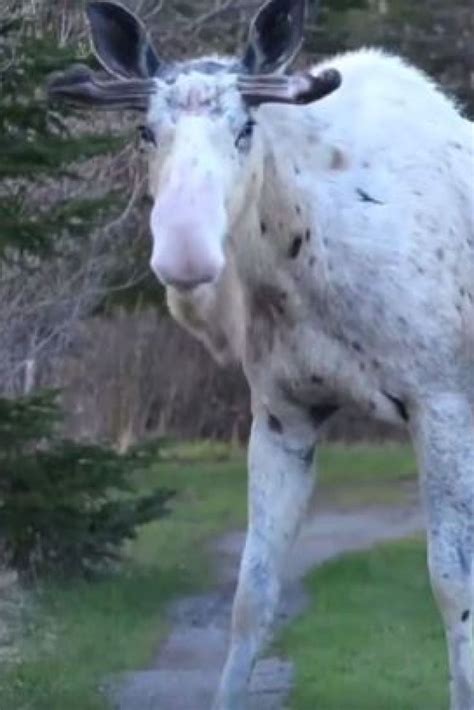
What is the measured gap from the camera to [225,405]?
110ft

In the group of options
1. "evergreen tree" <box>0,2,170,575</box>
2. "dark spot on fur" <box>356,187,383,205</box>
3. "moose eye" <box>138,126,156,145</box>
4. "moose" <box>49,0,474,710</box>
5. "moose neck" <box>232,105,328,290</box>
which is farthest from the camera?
"evergreen tree" <box>0,2,170,575</box>

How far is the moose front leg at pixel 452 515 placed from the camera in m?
9.88

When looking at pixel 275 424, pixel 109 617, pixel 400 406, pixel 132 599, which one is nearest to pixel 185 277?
pixel 400 406

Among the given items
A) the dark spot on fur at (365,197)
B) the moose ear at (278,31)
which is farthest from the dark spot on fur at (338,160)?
the moose ear at (278,31)

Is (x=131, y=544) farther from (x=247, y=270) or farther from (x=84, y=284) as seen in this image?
(x=247, y=270)

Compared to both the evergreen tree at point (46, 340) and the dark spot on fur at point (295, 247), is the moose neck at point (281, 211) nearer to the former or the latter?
the dark spot on fur at point (295, 247)

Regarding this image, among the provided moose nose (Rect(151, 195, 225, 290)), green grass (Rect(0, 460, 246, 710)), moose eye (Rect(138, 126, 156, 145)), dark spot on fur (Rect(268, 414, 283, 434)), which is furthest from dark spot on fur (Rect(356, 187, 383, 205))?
green grass (Rect(0, 460, 246, 710))

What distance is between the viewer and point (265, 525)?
33.9 ft

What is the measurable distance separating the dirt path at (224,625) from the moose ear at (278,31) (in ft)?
11.0

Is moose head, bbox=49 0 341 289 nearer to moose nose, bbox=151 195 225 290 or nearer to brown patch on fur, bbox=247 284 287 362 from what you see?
moose nose, bbox=151 195 225 290

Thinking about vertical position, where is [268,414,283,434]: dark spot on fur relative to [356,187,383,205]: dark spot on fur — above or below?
below

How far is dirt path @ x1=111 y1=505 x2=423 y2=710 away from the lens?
12133 mm

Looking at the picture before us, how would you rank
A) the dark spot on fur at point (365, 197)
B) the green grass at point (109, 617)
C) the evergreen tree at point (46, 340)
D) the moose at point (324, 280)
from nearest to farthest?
the moose at point (324, 280), the dark spot on fur at point (365, 197), the green grass at point (109, 617), the evergreen tree at point (46, 340)

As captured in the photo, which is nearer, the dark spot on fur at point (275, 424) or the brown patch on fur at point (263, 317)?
the brown patch on fur at point (263, 317)
